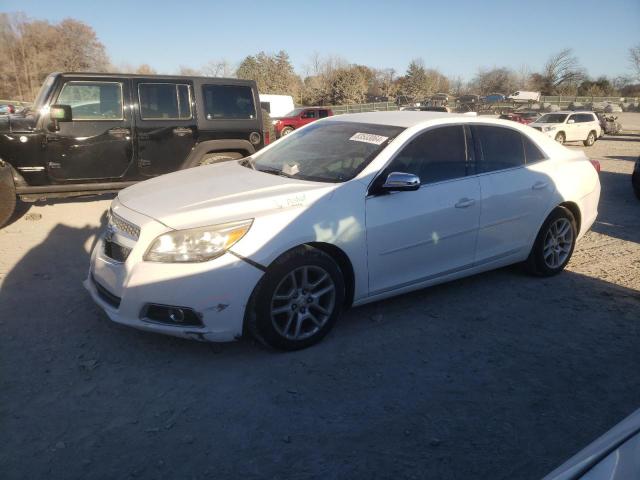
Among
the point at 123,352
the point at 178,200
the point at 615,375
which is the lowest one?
the point at 615,375

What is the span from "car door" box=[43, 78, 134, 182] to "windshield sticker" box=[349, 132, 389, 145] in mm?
4077

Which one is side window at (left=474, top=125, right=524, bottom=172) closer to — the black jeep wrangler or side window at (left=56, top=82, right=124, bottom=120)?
the black jeep wrangler

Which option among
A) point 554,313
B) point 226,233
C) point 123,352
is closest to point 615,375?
point 554,313

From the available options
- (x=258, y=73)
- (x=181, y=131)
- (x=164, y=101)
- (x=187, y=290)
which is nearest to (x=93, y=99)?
(x=164, y=101)

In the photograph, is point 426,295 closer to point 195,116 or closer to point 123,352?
point 123,352

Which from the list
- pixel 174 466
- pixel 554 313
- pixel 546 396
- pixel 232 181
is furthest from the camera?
pixel 554 313

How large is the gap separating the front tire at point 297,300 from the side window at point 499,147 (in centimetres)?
180

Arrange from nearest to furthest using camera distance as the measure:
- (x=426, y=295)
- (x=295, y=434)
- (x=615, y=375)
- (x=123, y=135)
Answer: (x=295, y=434)
(x=615, y=375)
(x=426, y=295)
(x=123, y=135)

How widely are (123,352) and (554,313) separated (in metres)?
3.44

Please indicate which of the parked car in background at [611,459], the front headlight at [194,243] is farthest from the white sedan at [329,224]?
the parked car in background at [611,459]

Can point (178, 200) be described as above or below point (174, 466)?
above

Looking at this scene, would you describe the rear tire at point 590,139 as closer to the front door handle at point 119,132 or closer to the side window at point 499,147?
the side window at point 499,147

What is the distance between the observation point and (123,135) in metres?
6.94

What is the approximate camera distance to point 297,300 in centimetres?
346
